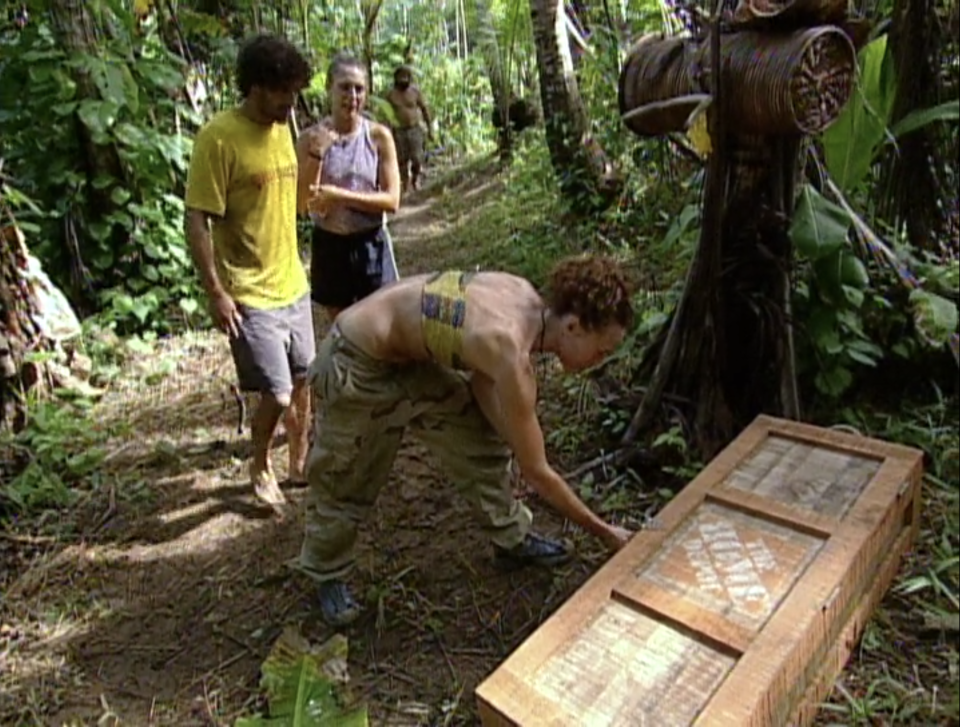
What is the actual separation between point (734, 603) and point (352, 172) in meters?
2.31

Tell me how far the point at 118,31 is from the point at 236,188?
142 inches

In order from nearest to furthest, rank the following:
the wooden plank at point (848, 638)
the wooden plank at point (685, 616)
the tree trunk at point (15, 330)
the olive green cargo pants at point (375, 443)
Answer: the wooden plank at point (685, 616) < the wooden plank at point (848, 638) < the olive green cargo pants at point (375, 443) < the tree trunk at point (15, 330)

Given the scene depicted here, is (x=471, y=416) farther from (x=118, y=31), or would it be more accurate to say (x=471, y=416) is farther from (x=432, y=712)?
(x=118, y=31)

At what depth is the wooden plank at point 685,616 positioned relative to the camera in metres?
1.83

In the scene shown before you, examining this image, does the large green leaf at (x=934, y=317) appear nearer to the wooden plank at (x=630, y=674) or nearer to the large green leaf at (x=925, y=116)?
the large green leaf at (x=925, y=116)

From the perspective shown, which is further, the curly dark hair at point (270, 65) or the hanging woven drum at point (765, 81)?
the curly dark hair at point (270, 65)

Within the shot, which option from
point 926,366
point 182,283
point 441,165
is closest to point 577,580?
point 926,366

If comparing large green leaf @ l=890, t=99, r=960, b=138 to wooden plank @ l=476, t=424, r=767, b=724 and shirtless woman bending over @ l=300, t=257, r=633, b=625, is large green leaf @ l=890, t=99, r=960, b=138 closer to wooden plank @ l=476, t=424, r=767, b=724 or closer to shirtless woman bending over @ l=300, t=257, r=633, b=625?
wooden plank @ l=476, t=424, r=767, b=724

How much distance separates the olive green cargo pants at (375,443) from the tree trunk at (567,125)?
4164 millimetres

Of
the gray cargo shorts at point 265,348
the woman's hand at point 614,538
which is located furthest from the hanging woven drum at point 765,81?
the gray cargo shorts at point 265,348

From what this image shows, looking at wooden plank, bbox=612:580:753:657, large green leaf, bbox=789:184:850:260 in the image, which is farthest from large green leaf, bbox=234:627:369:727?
large green leaf, bbox=789:184:850:260

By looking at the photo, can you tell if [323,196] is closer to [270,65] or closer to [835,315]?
[270,65]

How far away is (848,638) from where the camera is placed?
2.13m

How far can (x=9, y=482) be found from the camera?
140 inches
